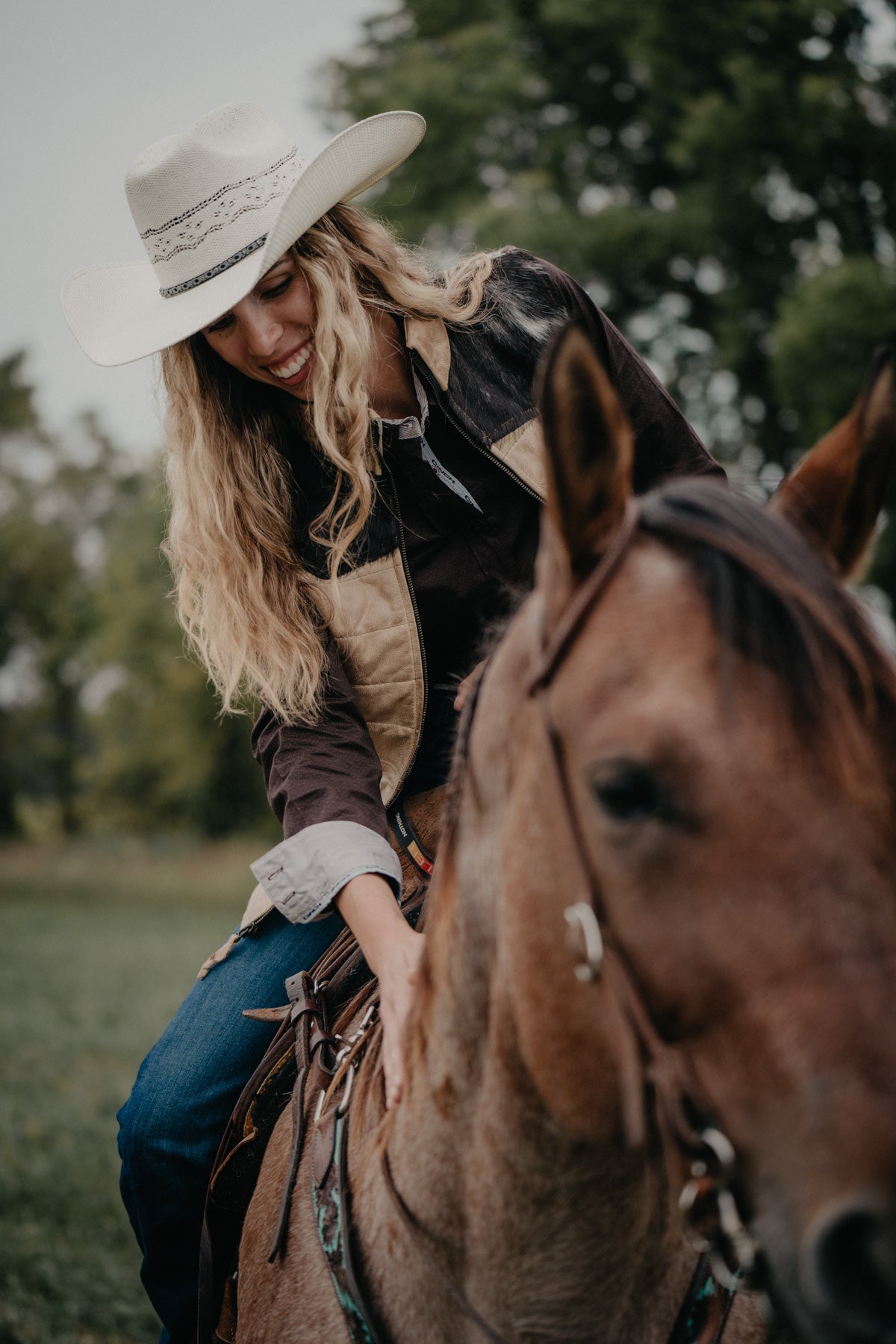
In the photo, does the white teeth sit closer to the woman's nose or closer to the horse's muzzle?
the woman's nose

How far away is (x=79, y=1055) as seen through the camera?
979 cm

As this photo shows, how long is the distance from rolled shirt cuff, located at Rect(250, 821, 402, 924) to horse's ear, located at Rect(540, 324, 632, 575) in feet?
3.41

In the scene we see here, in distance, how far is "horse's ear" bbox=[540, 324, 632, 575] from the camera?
1.26 m

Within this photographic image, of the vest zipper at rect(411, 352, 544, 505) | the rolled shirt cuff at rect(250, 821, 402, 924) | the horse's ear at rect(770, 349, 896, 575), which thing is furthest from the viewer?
the vest zipper at rect(411, 352, 544, 505)

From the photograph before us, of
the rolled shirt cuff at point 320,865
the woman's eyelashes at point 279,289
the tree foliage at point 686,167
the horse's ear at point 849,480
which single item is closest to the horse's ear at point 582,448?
the horse's ear at point 849,480

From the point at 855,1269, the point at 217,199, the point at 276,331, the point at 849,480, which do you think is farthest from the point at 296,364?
the point at 855,1269

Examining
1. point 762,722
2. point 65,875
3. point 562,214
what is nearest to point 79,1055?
point 762,722

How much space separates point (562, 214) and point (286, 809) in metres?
17.0

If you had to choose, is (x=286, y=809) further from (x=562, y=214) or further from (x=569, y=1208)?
(x=562, y=214)

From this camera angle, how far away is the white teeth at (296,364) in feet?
8.47

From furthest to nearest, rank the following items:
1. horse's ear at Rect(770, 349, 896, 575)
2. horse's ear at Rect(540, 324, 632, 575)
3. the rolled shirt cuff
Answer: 1. the rolled shirt cuff
2. horse's ear at Rect(770, 349, 896, 575)
3. horse's ear at Rect(540, 324, 632, 575)

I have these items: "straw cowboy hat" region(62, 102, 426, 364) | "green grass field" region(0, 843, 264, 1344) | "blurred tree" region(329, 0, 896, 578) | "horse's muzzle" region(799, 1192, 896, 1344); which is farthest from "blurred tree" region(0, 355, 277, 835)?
"horse's muzzle" region(799, 1192, 896, 1344)

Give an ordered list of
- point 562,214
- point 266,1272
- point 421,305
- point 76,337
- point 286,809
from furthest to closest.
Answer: point 562,214 → point 76,337 → point 421,305 → point 286,809 → point 266,1272

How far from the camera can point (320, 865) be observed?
→ 2.23 meters
